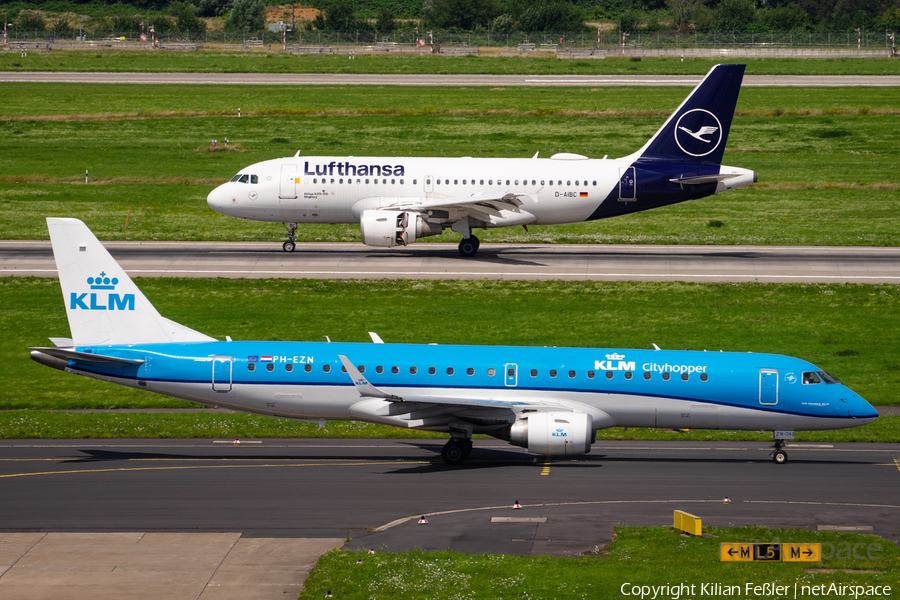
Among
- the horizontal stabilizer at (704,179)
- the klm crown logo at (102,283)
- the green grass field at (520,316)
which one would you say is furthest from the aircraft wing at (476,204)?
the klm crown logo at (102,283)

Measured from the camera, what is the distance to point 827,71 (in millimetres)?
132750

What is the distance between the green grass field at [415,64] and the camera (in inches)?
5320


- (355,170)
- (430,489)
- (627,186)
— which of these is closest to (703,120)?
(627,186)

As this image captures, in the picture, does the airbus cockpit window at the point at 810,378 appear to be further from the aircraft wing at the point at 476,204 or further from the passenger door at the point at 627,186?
the passenger door at the point at 627,186

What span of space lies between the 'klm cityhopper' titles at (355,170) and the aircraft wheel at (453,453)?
3117 cm

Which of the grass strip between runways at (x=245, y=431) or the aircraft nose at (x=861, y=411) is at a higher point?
the aircraft nose at (x=861, y=411)

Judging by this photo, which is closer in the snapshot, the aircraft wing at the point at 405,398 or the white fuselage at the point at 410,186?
the aircraft wing at the point at 405,398

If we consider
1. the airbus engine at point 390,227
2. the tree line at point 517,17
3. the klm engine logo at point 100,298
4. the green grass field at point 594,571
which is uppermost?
the tree line at point 517,17

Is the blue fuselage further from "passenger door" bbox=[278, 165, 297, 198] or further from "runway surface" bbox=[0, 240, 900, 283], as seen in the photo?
"passenger door" bbox=[278, 165, 297, 198]

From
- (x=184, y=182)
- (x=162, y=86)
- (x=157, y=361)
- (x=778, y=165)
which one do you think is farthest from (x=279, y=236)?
(x=162, y=86)

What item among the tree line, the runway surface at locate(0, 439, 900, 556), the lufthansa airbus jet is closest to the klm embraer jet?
the runway surface at locate(0, 439, 900, 556)

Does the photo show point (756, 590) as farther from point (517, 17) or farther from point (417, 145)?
point (517, 17)

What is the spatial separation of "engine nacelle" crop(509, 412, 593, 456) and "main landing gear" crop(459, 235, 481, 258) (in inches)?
1253

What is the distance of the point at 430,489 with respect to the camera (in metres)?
29.7
